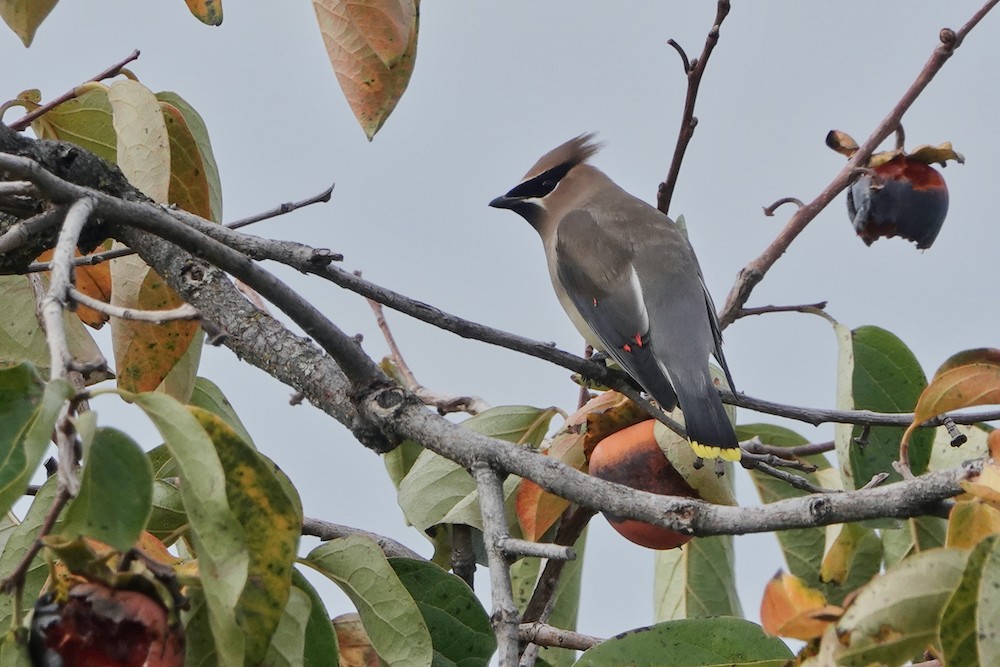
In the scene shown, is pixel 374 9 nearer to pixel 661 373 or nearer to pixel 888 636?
pixel 888 636

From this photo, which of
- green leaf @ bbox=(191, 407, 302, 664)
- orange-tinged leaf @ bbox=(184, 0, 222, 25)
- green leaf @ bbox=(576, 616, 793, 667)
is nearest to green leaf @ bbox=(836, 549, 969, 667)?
green leaf @ bbox=(576, 616, 793, 667)

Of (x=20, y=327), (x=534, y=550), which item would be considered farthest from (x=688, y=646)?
(x=20, y=327)

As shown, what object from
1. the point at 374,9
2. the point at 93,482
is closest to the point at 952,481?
the point at 93,482

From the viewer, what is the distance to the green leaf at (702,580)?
110 inches

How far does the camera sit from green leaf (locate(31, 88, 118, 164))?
7.93 feet

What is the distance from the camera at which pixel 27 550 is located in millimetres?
1540

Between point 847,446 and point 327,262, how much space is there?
1.02 metres

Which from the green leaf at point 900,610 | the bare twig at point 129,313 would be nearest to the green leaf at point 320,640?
the bare twig at point 129,313

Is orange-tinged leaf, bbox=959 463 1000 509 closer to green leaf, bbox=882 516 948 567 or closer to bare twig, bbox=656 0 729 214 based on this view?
green leaf, bbox=882 516 948 567

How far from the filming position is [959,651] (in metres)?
1.22

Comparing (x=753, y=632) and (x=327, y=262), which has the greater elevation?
(x=327, y=262)

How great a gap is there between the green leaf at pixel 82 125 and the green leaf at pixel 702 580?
141 centimetres

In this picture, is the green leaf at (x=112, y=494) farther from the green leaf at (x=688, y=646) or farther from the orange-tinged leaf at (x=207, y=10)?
the orange-tinged leaf at (x=207, y=10)

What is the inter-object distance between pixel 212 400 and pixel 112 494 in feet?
3.93
